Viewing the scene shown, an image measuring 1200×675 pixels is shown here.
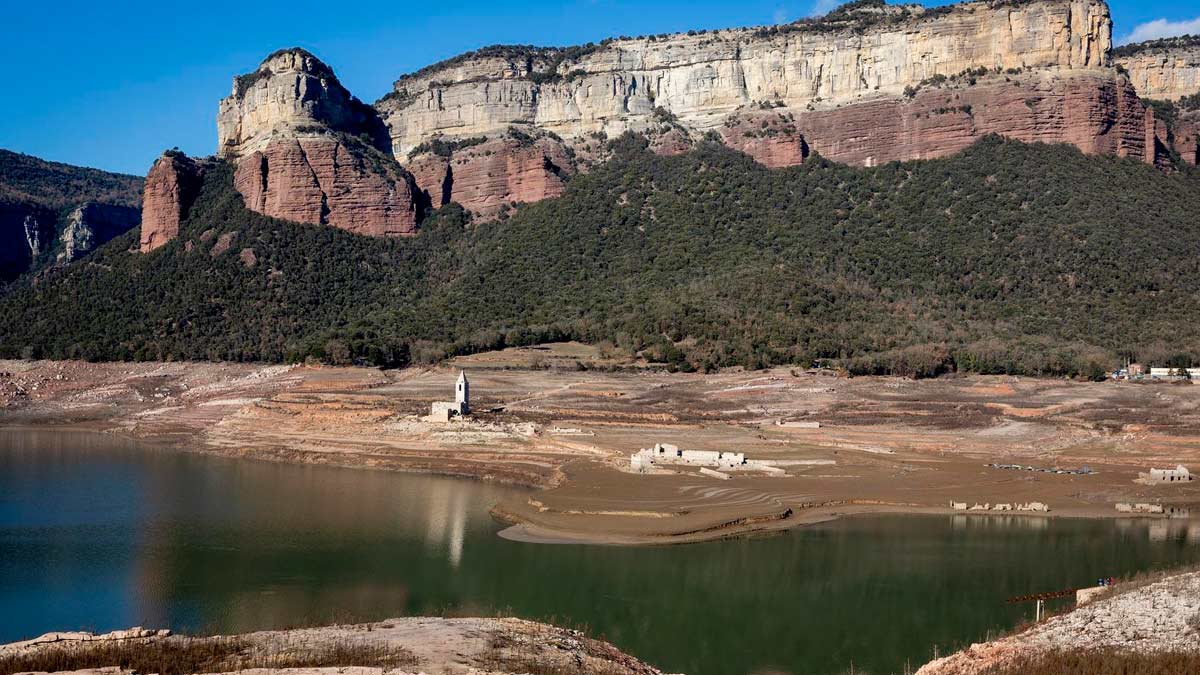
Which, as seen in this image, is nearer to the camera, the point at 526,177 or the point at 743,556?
the point at 743,556

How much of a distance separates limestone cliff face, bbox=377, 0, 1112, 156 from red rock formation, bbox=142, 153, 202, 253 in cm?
2692

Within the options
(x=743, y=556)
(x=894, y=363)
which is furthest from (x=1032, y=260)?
(x=743, y=556)

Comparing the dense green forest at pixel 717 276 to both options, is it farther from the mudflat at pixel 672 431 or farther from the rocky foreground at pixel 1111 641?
the rocky foreground at pixel 1111 641

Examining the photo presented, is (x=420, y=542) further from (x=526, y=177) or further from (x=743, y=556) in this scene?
(x=526, y=177)

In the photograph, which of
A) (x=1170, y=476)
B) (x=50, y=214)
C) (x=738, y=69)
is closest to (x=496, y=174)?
(x=738, y=69)

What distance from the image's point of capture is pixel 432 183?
12188 centimetres

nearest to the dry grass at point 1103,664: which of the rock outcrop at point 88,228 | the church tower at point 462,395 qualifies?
the church tower at point 462,395

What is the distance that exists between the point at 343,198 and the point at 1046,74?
66845 millimetres

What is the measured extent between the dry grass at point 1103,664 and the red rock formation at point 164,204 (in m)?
107

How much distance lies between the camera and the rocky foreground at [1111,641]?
20.3 metres

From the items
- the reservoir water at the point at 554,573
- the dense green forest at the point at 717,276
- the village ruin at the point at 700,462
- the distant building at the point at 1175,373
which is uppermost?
the dense green forest at the point at 717,276

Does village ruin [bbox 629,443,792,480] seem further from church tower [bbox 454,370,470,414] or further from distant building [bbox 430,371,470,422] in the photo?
church tower [bbox 454,370,470,414]

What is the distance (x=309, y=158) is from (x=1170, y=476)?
86.5 metres

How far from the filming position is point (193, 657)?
19797mm
